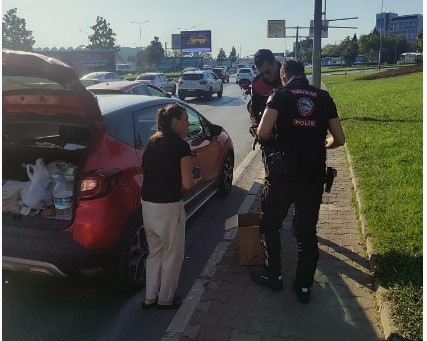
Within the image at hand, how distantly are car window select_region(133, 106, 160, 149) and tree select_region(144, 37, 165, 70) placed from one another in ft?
278

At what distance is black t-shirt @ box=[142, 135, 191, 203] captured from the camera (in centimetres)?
336

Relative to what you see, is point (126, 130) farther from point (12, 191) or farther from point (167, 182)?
point (12, 191)

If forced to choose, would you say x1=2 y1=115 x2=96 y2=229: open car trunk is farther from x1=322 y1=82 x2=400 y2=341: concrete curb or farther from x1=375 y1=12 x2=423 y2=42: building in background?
x1=375 y1=12 x2=423 y2=42: building in background

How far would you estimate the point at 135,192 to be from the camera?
12.5ft

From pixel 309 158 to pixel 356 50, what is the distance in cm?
9511

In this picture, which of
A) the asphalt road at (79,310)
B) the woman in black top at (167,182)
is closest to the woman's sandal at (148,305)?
the asphalt road at (79,310)

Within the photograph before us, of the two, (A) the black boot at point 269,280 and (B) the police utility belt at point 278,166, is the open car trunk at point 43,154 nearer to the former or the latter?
(B) the police utility belt at point 278,166

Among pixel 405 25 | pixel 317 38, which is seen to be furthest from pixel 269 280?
pixel 405 25

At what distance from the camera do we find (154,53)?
86.6 meters

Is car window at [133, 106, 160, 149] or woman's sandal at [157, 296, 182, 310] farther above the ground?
car window at [133, 106, 160, 149]

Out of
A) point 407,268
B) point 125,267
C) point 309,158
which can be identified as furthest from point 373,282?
point 125,267

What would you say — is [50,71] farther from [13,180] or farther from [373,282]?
[373,282]

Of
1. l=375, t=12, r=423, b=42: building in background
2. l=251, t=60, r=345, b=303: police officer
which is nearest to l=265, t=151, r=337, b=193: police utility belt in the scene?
l=251, t=60, r=345, b=303: police officer

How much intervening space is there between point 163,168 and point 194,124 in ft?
8.15
